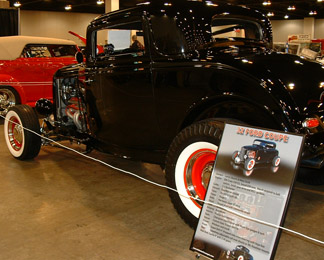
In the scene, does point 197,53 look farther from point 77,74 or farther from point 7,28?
point 7,28

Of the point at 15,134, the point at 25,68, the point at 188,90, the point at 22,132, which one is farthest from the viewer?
the point at 25,68

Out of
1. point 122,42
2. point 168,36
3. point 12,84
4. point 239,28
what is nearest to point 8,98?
point 12,84

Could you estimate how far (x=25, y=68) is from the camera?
29.2ft

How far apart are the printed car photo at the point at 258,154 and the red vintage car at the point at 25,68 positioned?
737 centimetres

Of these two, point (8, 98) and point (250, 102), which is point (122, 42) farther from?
point (8, 98)

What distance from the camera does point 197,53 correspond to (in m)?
3.24

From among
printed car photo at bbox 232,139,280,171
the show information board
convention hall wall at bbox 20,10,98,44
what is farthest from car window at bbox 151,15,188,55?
convention hall wall at bbox 20,10,98,44

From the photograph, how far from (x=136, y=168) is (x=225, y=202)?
2559 mm

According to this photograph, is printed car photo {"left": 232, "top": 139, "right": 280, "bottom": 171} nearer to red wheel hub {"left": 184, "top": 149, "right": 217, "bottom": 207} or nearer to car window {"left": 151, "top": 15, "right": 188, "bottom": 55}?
red wheel hub {"left": 184, "top": 149, "right": 217, "bottom": 207}

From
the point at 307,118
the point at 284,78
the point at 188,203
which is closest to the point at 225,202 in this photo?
the point at 188,203

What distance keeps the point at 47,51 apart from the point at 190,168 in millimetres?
7518

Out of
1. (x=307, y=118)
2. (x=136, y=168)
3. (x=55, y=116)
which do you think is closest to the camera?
(x=307, y=118)

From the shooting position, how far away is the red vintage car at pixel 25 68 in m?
8.70

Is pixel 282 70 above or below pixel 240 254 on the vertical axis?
above
